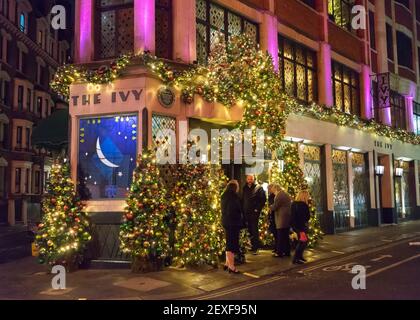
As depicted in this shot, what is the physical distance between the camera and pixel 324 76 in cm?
1902

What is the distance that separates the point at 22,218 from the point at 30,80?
34.8ft

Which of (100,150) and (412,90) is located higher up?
(412,90)

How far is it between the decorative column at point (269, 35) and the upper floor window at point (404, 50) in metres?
13.1

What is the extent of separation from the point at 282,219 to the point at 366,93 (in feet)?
40.4

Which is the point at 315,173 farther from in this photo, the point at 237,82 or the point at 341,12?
the point at 341,12

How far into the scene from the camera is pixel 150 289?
8.62 metres

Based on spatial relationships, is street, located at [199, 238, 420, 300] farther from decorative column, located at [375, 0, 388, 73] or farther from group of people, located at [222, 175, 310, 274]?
decorative column, located at [375, 0, 388, 73]

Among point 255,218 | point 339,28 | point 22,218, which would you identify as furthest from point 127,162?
point 22,218

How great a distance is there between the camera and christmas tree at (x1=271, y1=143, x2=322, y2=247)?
44.5ft

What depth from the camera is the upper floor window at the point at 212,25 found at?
13.4 m

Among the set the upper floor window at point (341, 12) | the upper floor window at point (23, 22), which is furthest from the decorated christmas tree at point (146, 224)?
the upper floor window at point (23, 22)

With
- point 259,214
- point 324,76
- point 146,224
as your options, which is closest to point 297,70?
point 324,76
